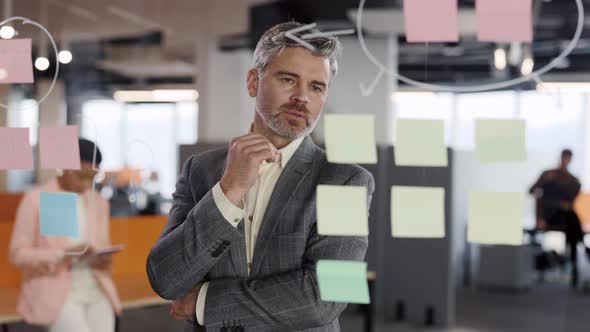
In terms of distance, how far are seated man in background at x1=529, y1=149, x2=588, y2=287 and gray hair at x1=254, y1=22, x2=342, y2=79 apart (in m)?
3.26

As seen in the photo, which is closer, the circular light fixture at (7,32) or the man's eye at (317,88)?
the man's eye at (317,88)

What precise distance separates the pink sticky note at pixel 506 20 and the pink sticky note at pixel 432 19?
7 cm

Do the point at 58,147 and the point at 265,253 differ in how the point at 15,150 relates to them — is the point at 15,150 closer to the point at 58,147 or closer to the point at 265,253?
the point at 58,147

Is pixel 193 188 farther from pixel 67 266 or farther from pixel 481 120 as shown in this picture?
pixel 67 266

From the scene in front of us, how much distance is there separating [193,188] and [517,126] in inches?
30.7

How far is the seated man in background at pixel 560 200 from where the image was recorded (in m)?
4.61

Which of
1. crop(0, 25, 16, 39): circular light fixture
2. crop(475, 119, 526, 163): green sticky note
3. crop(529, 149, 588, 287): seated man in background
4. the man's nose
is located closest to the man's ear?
the man's nose

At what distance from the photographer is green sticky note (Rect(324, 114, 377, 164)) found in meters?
1.58

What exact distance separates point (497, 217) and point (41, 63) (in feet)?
4.48

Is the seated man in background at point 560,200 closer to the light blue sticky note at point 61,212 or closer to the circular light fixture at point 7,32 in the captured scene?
the light blue sticky note at point 61,212

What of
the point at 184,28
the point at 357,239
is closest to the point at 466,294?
the point at 184,28

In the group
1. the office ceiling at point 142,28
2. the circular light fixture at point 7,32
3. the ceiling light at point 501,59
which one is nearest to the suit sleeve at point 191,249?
the circular light fixture at point 7,32

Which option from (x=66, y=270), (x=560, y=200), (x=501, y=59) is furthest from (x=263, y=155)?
(x=560, y=200)

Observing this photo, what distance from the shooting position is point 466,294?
579 centimetres
